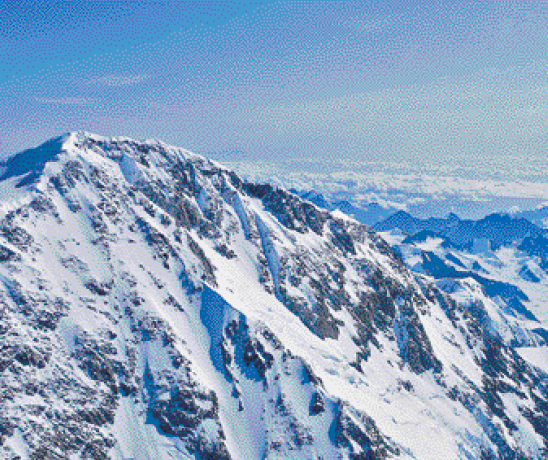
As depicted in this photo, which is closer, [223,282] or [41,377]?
[41,377]

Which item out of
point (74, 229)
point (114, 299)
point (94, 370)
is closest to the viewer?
point (94, 370)

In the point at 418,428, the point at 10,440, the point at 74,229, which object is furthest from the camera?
the point at 418,428

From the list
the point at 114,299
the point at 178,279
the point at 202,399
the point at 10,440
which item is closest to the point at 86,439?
the point at 10,440

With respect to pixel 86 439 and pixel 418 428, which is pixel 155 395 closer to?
pixel 86 439

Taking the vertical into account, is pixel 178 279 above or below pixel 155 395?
above

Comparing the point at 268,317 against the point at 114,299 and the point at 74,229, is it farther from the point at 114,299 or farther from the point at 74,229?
the point at 74,229

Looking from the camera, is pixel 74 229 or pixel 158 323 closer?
pixel 158 323

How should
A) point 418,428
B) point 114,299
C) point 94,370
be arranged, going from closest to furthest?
point 94,370, point 114,299, point 418,428

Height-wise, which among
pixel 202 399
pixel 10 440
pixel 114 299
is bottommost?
pixel 202 399

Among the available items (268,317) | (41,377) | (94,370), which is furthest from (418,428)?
(41,377)
